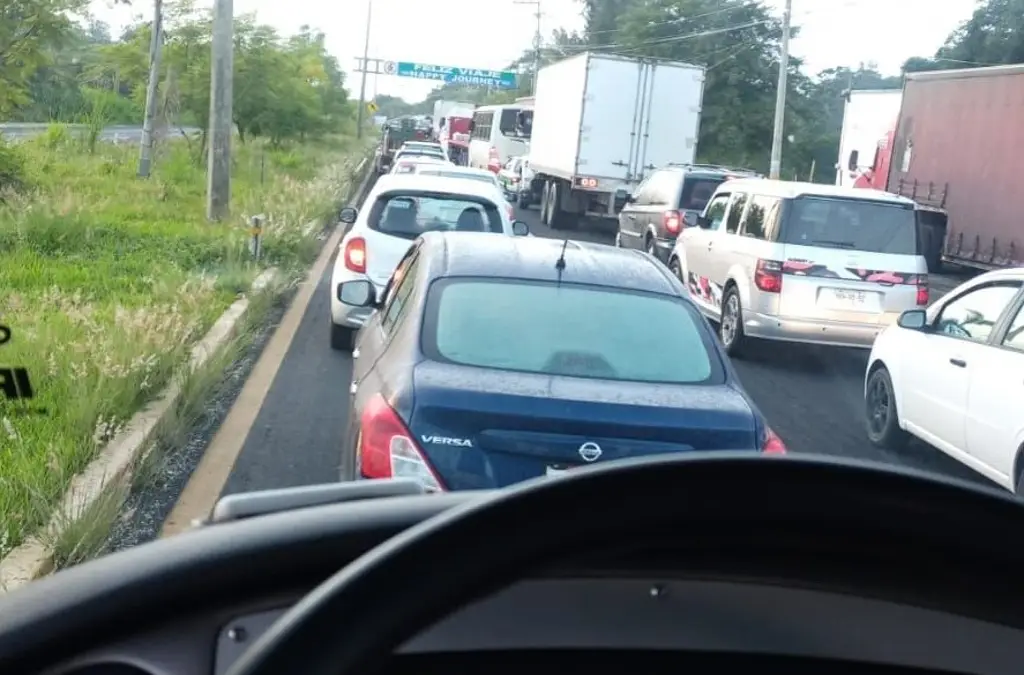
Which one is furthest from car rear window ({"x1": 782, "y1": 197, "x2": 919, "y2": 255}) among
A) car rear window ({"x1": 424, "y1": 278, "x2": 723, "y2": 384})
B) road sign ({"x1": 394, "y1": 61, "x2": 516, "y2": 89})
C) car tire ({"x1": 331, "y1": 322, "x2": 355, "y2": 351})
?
road sign ({"x1": 394, "y1": 61, "x2": 516, "y2": 89})

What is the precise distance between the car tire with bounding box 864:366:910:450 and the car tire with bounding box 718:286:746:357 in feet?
9.39

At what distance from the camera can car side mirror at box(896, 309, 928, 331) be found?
8.85 metres

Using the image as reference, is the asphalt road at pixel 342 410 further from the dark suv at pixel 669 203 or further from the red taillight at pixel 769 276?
the dark suv at pixel 669 203

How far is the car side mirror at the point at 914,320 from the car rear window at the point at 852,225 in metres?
3.39

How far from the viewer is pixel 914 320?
8883 millimetres

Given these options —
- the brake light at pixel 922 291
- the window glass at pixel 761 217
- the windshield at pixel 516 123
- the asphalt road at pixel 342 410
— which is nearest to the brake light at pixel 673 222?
the asphalt road at pixel 342 410

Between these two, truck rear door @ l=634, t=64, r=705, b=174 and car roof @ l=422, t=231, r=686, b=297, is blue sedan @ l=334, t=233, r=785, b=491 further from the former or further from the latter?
truck rear door @ l=634, t=64, r=705, b=174

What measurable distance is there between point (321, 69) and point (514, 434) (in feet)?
160

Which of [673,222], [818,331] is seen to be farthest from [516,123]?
[818,331]

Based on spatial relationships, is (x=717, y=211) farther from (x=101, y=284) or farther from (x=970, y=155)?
(x=970, y=155)

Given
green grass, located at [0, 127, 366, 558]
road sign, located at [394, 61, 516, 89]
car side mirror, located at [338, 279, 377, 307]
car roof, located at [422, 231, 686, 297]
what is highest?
road sign, located at [394, 61, 516, 89]

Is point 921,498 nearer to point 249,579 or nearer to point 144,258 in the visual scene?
point 249,579

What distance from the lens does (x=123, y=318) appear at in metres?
9.77

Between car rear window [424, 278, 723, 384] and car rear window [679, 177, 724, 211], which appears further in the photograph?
car rear window [679, 177, 724, 211]
